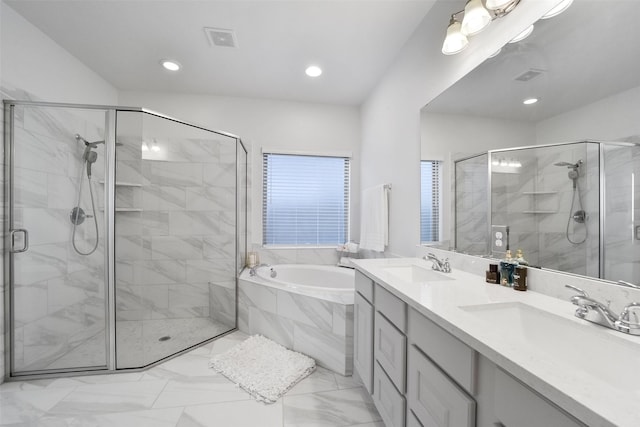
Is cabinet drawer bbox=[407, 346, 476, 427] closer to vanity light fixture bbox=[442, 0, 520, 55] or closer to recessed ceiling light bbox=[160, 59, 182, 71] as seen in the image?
vanity light fixture bbox=[442, 0, 520, 55]

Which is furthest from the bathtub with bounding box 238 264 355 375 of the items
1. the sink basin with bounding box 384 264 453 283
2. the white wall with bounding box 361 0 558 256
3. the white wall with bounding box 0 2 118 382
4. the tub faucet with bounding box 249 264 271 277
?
the white wall with bounding box 0 2 118 382

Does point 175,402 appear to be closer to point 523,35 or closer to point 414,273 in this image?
point 414,273

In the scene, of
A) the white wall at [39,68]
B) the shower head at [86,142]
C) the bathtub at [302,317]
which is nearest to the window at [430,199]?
the bathtub at [302,317]

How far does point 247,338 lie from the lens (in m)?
2.26

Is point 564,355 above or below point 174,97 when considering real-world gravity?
below

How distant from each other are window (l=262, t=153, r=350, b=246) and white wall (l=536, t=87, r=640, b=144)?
2191 millimetres

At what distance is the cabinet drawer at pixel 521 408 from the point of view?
0.45m

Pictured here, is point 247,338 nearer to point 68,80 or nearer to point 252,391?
point 252,391

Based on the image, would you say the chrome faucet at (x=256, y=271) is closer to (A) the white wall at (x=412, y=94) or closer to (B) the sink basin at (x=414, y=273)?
(A) the white wall at (x=412, y=94)

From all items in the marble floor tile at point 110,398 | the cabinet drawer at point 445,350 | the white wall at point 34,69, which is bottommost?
the marble floor tile at point 110,398

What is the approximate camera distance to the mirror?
2.57 feet

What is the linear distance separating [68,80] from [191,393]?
271cm

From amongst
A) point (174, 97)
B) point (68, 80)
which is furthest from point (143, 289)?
point (174, 97)

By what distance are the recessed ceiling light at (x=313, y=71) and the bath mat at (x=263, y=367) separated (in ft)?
8.10
